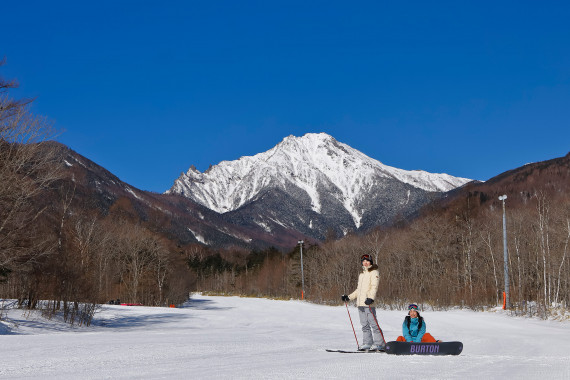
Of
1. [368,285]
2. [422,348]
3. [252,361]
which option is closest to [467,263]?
[368,285]

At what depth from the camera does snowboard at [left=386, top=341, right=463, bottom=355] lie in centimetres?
974

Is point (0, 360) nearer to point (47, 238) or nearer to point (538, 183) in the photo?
point (47, 238)

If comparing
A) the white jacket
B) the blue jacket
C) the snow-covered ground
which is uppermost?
the white jacket

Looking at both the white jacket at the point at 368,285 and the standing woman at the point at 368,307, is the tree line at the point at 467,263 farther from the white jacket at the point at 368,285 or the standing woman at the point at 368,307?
the white jacket at the point at 368,285

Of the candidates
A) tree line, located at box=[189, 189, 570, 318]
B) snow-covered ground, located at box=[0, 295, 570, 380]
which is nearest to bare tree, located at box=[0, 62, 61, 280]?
snow-covered ground, located at box=[0, 295, 570, 380]

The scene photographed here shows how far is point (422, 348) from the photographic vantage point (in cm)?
978

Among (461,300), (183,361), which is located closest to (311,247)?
(461,300)

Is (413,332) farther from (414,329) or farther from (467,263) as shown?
(467,263)

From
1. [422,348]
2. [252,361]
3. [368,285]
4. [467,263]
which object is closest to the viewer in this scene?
[252,361]

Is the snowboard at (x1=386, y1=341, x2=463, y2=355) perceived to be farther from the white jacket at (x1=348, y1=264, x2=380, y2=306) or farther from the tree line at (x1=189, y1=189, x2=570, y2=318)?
the tree line at (x1=189, y1=189, x2=570, y2=318)

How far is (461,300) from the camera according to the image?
104 feet

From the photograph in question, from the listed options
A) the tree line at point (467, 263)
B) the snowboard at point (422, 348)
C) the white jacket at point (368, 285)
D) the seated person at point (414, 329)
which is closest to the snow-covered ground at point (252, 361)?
the snowboard at point (422, 348)

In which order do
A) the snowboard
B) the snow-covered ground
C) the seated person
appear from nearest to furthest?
1. the snow-covered ground
2. the snowboard
3. the seated person

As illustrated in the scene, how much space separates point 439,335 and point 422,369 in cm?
874
